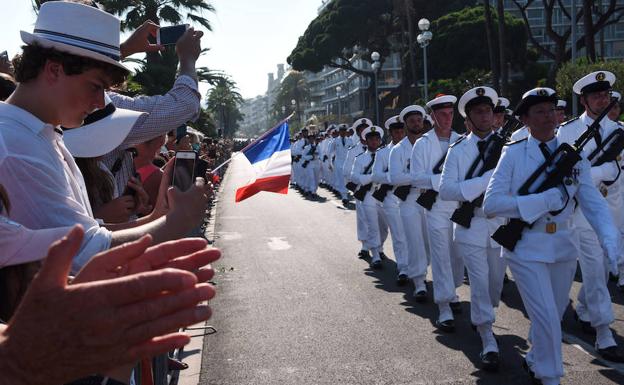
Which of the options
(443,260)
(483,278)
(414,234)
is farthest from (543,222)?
(414,234)

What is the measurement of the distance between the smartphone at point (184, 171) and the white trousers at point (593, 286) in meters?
4.30

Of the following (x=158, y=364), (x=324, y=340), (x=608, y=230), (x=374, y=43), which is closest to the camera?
(x=158, y=364)

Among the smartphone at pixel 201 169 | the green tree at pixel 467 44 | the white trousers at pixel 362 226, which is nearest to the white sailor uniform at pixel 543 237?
the smartphone at pixel 201 169

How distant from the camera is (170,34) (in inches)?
127

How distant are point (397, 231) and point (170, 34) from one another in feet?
21.3

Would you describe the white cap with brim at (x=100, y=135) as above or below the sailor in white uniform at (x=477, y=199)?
above

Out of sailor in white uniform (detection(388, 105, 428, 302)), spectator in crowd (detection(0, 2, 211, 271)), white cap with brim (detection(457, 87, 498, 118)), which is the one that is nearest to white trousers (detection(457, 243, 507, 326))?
white cap with brim (detection(457, 87, 498, 118))

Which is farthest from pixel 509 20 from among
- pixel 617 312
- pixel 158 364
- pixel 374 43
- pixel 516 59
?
pixel 158 364

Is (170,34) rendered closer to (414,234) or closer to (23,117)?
(23,117)

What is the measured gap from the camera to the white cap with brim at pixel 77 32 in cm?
194

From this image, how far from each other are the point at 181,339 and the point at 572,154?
3.93 metres

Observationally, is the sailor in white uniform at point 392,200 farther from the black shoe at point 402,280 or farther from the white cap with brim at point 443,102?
the white cap with brim at point 443,102

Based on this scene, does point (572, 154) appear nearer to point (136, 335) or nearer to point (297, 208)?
point (136, 335)

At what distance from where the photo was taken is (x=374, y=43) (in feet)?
189
